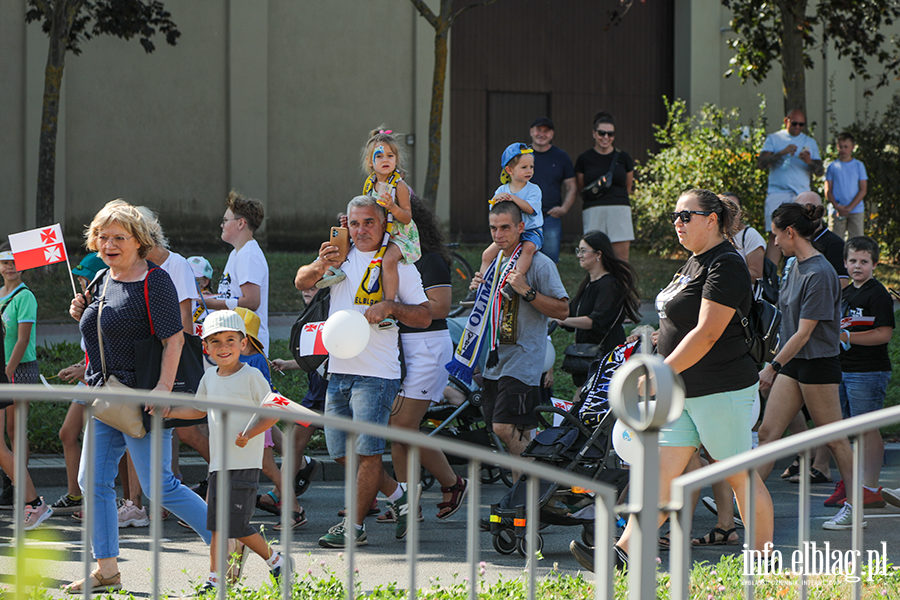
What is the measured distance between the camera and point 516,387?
6684 mm

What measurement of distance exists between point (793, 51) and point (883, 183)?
404 centimetres

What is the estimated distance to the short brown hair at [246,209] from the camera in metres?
7.17

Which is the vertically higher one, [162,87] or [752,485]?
[162,87]

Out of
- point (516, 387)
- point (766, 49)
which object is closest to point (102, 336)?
point (516, 387)

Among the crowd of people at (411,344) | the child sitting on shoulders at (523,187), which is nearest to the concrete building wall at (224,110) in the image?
the child sitting on shoulders at (523,187)

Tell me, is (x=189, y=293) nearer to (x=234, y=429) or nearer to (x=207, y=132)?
(x=234, y=429)

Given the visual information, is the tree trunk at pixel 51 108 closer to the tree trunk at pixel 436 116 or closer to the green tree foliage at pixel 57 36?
the green tree foliage at pixel 57 36

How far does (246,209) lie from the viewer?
7.19 metres

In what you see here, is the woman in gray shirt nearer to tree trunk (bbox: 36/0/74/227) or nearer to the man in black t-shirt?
the man in black t-shirt

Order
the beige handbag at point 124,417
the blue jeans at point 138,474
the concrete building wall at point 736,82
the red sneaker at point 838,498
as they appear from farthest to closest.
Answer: the concrete building wall at point 736,82 < the red sneaker at point 838,498 < the blue jeans at point 138,474 < the beige handbag at point 124,417

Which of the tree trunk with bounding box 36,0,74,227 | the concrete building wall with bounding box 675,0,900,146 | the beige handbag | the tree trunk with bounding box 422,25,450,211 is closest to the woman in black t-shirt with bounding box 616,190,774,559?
the beige handbag

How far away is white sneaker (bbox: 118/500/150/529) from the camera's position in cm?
649

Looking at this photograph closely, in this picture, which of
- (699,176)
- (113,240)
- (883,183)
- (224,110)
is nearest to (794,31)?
(699,176)

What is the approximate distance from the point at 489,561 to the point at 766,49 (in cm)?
1403
